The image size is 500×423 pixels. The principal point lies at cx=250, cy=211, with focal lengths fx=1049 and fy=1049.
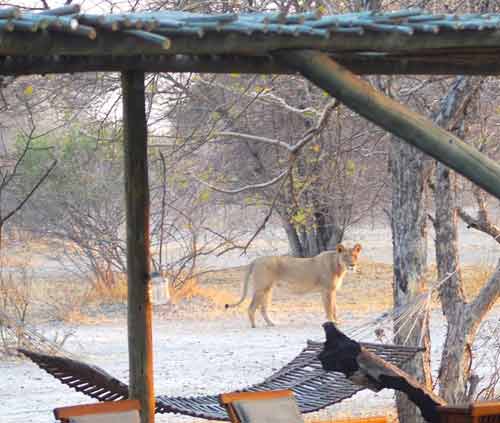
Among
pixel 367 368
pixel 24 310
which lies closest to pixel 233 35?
pixel 367 368

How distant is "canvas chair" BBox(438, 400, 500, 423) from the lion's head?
6088 millimetres

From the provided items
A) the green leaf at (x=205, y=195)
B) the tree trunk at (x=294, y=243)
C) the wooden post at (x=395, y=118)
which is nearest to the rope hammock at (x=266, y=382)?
the wooden post at (x=395, y=118)

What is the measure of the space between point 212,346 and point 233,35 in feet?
19.0

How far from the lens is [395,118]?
1990 millimetres

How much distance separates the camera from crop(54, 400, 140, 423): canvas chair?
2527mm

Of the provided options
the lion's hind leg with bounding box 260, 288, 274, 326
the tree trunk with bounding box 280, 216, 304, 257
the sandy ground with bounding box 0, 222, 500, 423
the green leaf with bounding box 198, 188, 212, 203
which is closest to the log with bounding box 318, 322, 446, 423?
the sandy ground with bounding box 0, 222, 500, 423

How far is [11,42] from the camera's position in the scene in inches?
68.6

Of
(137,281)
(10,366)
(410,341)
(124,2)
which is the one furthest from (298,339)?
(137,281)

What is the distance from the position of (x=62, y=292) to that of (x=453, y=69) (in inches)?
290

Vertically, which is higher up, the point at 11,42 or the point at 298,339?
the point at 11,42

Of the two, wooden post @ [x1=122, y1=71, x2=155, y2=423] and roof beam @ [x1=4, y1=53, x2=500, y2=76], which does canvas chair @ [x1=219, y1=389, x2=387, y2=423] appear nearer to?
wooden post @ [x1=122, y1=71, x2=155, y2=423]

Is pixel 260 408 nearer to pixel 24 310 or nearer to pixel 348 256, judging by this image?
pixel 24 310

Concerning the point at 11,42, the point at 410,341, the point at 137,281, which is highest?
the point at 11,42

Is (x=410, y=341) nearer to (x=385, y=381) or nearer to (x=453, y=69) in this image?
(x=385, y=381)
